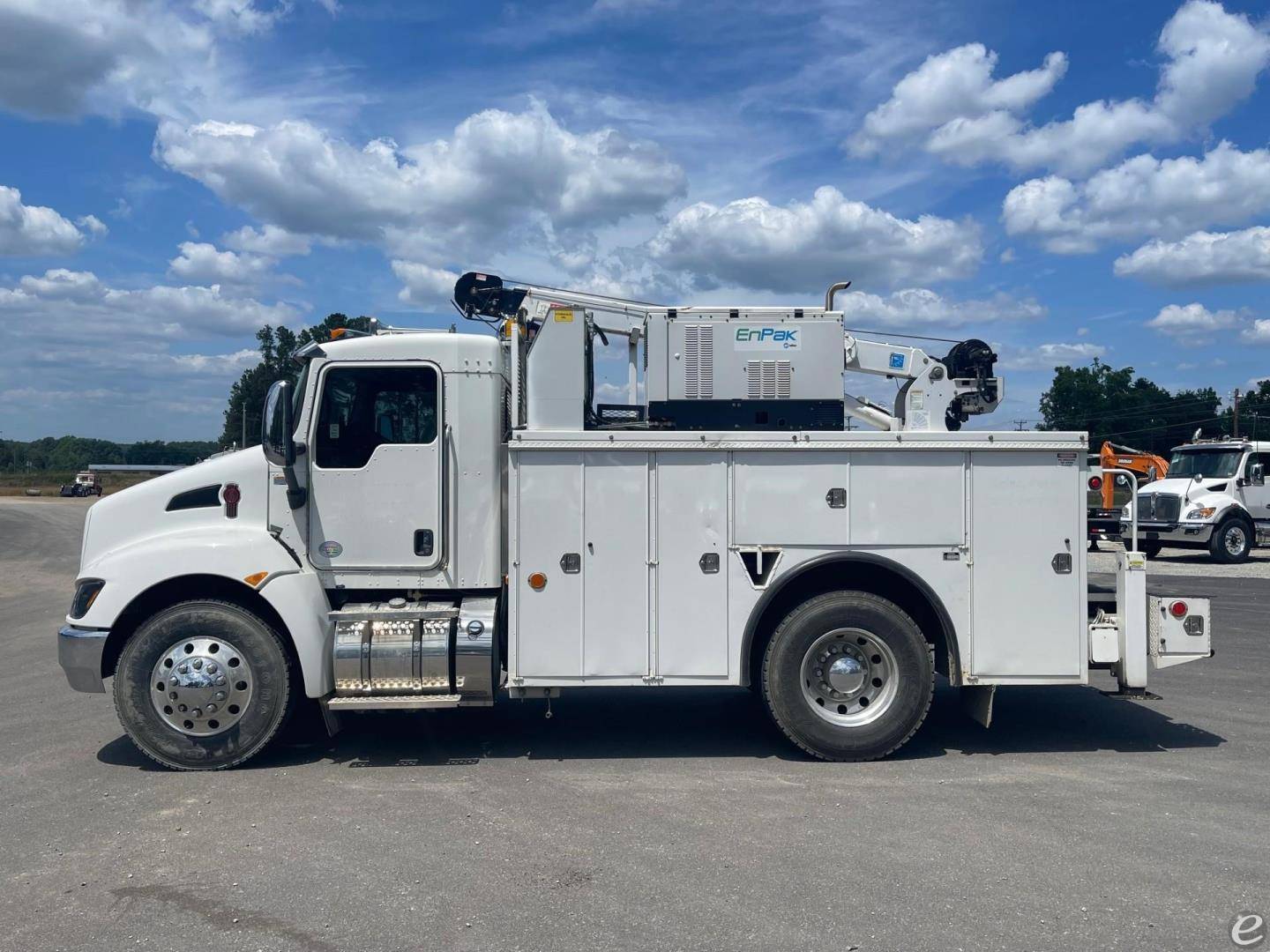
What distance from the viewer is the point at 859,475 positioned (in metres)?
6.61

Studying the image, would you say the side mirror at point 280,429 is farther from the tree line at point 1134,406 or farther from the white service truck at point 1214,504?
the tree line at point 1134,406

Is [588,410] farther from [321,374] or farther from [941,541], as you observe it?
[941,541]

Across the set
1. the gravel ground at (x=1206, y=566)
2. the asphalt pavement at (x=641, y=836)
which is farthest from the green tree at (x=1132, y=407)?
the asphalt pavement at (x=641, y=836)

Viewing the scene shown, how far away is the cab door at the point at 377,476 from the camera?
6.78m

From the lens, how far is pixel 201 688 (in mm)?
6414

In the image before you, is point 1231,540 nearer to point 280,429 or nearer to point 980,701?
point 980,701

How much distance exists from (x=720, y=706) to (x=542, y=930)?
4.33m

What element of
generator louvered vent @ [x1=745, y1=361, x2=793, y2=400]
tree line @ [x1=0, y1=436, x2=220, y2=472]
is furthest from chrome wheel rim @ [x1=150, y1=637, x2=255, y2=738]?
tree line @ [x1=0, y1=436, x2=220, y2=472]

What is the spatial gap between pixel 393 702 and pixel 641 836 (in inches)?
81.9

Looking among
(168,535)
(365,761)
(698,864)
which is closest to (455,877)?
(698,864)

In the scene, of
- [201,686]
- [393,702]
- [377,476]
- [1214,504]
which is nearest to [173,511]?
[201,686]

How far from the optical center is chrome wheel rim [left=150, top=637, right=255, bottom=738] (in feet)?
21.0

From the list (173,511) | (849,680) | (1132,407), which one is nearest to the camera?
(849,680)

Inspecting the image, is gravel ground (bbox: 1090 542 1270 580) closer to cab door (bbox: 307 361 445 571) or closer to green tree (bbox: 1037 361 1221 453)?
cab door (bbox: 307 361 445 571)
